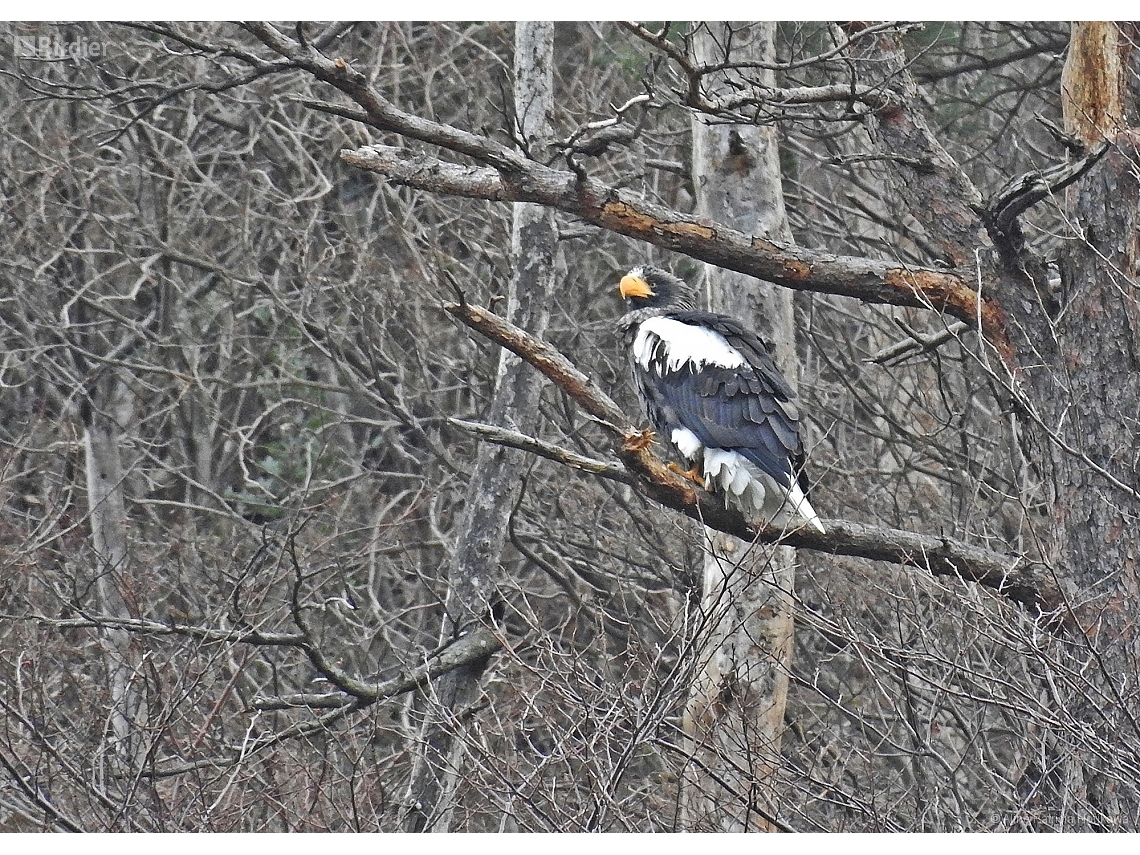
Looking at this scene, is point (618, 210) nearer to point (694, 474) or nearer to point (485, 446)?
point (694, 474)

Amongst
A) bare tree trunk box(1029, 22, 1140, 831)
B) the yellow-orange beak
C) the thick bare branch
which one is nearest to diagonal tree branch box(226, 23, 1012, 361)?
the thick bare branch

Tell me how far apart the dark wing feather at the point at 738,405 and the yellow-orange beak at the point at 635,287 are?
57 cm

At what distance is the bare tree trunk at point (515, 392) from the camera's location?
604 cm

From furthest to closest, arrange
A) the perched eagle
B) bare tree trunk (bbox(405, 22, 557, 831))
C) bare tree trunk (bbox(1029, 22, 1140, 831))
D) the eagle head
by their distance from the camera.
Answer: bare tree trunk (bbox(405, 22, 557, 831)) < the eagle head < the perched eagle < bare tree trunk (bbox(1029, 22, 1140, 831))

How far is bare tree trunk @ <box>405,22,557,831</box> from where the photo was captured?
6039 millimetres

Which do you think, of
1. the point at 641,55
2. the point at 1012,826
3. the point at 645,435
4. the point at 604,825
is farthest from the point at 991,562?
the point at 641,55

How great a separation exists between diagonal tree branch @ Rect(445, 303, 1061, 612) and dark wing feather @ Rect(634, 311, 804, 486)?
22 cm

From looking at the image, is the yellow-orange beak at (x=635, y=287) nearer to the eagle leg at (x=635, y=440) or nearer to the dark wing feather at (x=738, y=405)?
the dark wing feather at (x=738, y=405)

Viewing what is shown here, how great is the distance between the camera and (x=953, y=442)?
7.43 m

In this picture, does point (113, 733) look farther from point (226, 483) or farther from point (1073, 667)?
point (226, 483)

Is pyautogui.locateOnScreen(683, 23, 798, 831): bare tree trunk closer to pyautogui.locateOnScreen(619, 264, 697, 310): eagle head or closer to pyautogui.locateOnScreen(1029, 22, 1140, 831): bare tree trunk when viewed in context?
pyautogui.locateOnScreen(619, 264, 697, 310): eagle head

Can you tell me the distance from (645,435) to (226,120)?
5276mm

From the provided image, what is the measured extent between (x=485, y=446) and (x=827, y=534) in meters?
2.35

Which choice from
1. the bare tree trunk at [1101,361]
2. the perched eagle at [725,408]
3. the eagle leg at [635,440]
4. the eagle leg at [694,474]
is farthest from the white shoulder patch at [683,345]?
the bare tree trunk at [1101,361]
